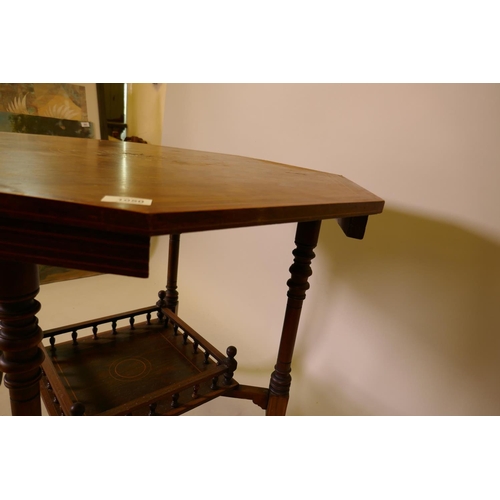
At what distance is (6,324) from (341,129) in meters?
1.13

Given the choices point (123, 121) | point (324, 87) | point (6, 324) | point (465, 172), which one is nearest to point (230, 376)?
point (6, 324)

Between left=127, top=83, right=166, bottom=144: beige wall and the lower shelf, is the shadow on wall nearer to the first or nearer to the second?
the lower shelf

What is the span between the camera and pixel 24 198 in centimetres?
46

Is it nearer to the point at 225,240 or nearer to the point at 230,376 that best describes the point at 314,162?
the point at 225,240

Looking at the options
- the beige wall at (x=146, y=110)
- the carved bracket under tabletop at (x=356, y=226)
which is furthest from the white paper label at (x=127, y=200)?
the beige wall at (x=146, y=110)

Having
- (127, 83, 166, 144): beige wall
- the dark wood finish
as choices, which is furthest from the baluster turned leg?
(127, 83, 166, 144): beige wall

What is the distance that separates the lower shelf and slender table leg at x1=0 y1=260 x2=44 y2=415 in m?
0.28

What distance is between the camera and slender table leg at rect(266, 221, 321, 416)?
0.99 metres

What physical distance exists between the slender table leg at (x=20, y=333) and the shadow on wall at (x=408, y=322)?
103 cm

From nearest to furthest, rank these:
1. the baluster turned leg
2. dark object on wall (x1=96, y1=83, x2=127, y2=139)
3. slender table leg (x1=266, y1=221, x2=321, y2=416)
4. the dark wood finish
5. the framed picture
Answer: the dark wood finish, slender table leg (x1=266, y1=221, x2=321, y2=416), the baluster turned leg, the framed picture, dark object on wall (x1=96, y1=83, x2=127, y2=139)

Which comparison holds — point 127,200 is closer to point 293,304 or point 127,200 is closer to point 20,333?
point 20,333

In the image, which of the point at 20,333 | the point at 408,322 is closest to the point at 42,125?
the point at 20,333

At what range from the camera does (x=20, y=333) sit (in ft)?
2.03

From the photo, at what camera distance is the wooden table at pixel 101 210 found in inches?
18.5
